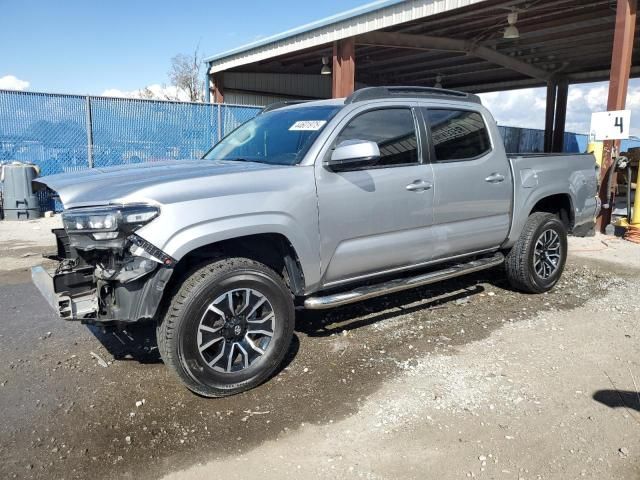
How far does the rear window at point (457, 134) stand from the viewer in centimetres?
442

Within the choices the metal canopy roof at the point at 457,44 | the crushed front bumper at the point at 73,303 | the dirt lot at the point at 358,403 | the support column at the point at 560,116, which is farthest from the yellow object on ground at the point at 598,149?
the support column at the point at 560,116

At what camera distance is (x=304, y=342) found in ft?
13.8

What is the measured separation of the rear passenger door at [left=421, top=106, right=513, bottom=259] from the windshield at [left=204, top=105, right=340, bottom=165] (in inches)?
41.6

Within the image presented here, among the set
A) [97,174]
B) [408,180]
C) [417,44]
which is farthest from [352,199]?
[417,44]

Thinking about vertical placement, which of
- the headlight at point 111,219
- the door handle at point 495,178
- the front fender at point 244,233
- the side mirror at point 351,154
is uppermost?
the side mirror at point 351,154

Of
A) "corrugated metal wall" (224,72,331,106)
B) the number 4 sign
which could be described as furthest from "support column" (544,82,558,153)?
the number 4 sign

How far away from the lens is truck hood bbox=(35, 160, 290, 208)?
296cm

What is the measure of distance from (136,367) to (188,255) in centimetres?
109

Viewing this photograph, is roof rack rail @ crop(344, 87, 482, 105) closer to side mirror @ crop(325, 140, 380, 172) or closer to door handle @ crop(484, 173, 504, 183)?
side mirror @ crop(325, 140, 380, 172)

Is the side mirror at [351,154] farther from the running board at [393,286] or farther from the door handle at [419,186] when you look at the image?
the running board at [393,286]

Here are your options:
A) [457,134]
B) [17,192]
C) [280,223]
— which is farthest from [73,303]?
[17,192]

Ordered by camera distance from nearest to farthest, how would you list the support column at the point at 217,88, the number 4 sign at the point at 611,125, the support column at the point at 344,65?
the number 4 sign at the point at 611,125 < the support column at the point at 344,65 < the support column at the point at 217,88

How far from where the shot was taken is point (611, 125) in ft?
29.1

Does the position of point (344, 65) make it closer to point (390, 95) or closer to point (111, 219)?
point (390, 95)
